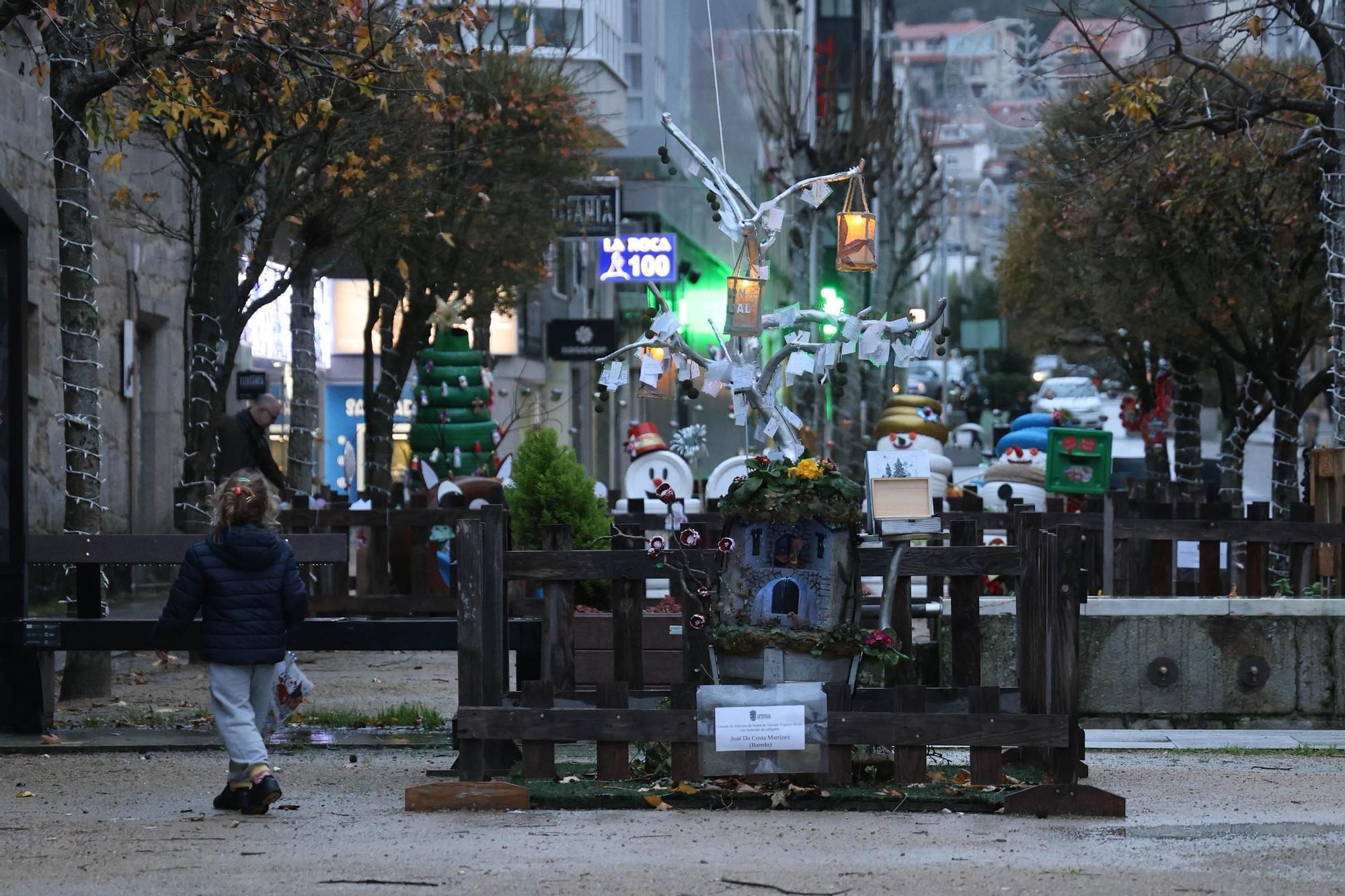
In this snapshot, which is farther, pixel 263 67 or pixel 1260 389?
pixel 1260 389

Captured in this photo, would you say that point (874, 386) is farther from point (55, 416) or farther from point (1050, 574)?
point (1050, 574)

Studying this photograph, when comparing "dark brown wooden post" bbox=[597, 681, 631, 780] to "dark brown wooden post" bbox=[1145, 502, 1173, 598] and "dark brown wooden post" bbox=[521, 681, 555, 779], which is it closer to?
"dark brown wooden post" bbox=[521, 681, 555, 779]

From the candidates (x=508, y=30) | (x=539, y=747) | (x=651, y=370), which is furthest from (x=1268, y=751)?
(x=508, y=30)

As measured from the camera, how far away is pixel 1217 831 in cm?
790

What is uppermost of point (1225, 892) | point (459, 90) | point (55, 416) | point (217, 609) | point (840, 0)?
point (840, 0)

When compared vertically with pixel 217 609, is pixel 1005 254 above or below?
above

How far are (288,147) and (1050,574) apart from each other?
32.6 feet

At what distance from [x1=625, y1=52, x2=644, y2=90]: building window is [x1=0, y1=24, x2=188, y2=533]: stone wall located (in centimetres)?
2016

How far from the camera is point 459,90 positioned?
25.1 metres

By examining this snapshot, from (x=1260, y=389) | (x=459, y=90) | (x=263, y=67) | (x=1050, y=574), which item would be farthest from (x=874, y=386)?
(x=1050, y=574)

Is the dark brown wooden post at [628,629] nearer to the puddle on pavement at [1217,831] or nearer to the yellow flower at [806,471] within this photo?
the yellow flower at [806,471]

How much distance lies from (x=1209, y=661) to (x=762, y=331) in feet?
16.4

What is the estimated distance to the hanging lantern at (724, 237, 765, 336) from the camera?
15344 mm

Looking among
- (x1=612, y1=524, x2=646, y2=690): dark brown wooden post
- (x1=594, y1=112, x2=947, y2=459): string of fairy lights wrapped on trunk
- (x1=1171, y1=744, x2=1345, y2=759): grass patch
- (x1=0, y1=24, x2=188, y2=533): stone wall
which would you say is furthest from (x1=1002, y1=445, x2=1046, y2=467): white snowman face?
(x1=612, y1=524, x2=646, y2=690): dark brown wooden post
